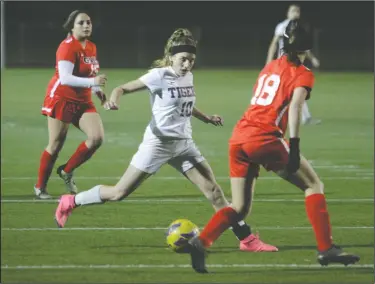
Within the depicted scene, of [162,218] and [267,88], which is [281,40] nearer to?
Result: [162,218]

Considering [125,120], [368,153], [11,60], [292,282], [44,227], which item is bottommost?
[11,60]

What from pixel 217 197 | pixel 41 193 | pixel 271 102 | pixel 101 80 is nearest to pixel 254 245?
pixel 217 197

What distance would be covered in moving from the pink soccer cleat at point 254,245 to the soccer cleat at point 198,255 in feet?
2.90

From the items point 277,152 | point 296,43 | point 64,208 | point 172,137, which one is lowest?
point 64,208

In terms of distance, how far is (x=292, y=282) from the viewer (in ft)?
28.4

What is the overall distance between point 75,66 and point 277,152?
4060 millimetres

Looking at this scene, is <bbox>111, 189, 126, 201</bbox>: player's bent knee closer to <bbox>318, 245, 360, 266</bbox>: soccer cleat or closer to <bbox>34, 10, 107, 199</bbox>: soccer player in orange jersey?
<bbox>318, 245, 360, 266</bbox>: soccer cleat

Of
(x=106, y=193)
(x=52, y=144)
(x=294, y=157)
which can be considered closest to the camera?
(x=294, y=157)

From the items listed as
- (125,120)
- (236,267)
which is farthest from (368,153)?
(236,267)

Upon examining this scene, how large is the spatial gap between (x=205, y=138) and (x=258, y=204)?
7.06m

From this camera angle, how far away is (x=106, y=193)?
9.98 meters

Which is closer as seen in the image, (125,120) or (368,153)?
(368,153)

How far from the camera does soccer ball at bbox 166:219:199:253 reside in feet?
32.0

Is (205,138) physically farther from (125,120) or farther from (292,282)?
(292,282)
